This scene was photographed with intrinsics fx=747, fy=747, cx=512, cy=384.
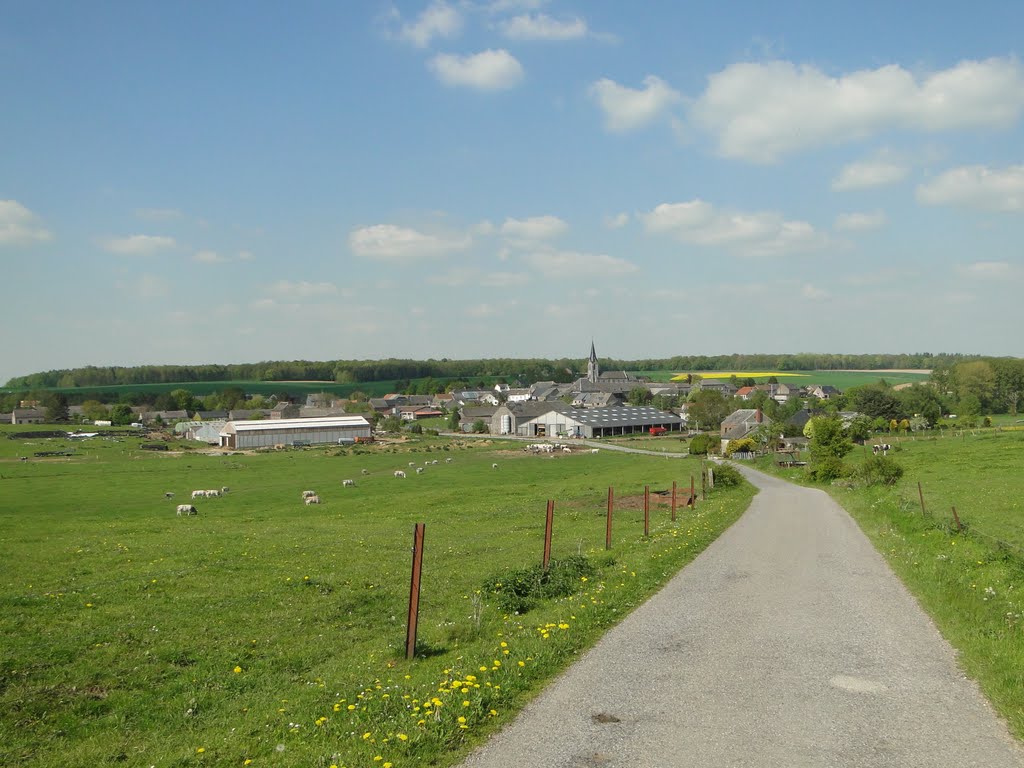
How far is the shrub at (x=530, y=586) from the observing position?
14.9m

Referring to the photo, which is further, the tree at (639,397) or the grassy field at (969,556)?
the tree at (639,397)

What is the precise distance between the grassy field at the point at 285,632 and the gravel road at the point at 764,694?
75 centimetres

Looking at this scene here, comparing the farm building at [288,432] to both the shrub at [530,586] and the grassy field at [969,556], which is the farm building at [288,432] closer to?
the grassy field at [969,556]

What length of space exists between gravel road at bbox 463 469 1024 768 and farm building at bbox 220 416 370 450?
120 m

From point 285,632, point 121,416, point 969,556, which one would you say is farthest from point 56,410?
point 969,556

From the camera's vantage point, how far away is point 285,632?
13.6 metres

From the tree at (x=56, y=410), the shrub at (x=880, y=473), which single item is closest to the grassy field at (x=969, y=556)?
the shrub at (x=880, y=473)

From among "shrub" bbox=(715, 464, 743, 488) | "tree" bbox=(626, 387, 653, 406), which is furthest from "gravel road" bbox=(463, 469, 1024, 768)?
"tree" bbox=(626, 387, 653, 406)

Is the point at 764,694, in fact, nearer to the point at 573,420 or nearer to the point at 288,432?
the point at 288,432

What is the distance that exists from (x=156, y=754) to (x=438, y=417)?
19165 cm

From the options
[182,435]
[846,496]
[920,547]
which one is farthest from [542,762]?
[182,435]

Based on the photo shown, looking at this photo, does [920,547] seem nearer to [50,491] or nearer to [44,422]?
[50,491]

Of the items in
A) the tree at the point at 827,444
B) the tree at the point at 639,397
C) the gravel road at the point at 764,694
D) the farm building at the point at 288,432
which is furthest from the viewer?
the tree at the point at 639,397

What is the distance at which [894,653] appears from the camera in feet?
37.6
